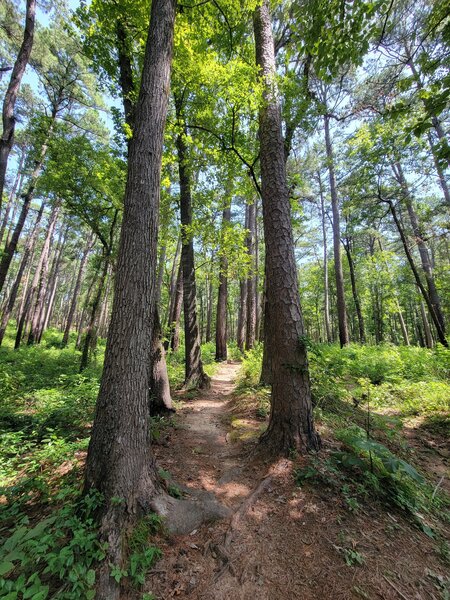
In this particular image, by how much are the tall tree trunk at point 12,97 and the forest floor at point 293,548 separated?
7733mm

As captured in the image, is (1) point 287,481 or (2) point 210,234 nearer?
(1) point 287,481

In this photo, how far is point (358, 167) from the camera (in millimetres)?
11008

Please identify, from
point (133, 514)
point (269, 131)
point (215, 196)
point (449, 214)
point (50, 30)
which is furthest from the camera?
point (50, 30)

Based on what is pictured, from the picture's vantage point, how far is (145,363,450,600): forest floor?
6.21 ft

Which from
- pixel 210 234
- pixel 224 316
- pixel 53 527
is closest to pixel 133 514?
pixel 53 527

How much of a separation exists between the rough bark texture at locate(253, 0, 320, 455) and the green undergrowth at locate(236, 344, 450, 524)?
292 mm

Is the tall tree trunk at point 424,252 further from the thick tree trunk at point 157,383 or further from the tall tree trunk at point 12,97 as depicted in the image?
the tall tree trunk at point 12,97

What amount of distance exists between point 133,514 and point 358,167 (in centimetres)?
1320

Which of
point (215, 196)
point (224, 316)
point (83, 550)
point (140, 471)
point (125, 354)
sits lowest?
point (83, 550)

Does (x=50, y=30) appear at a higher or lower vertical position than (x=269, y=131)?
higher

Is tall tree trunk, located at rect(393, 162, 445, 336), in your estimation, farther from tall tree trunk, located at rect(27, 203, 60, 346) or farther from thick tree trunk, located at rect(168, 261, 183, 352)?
tall tree trunk, located at rect(27, 203, 60, 346)

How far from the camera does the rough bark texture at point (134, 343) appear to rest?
2.38m

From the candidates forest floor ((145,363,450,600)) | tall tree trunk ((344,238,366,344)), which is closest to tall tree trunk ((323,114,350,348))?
tall tree trunk ((344,238,366,344))

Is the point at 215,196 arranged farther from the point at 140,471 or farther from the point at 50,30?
the point at 50,30
